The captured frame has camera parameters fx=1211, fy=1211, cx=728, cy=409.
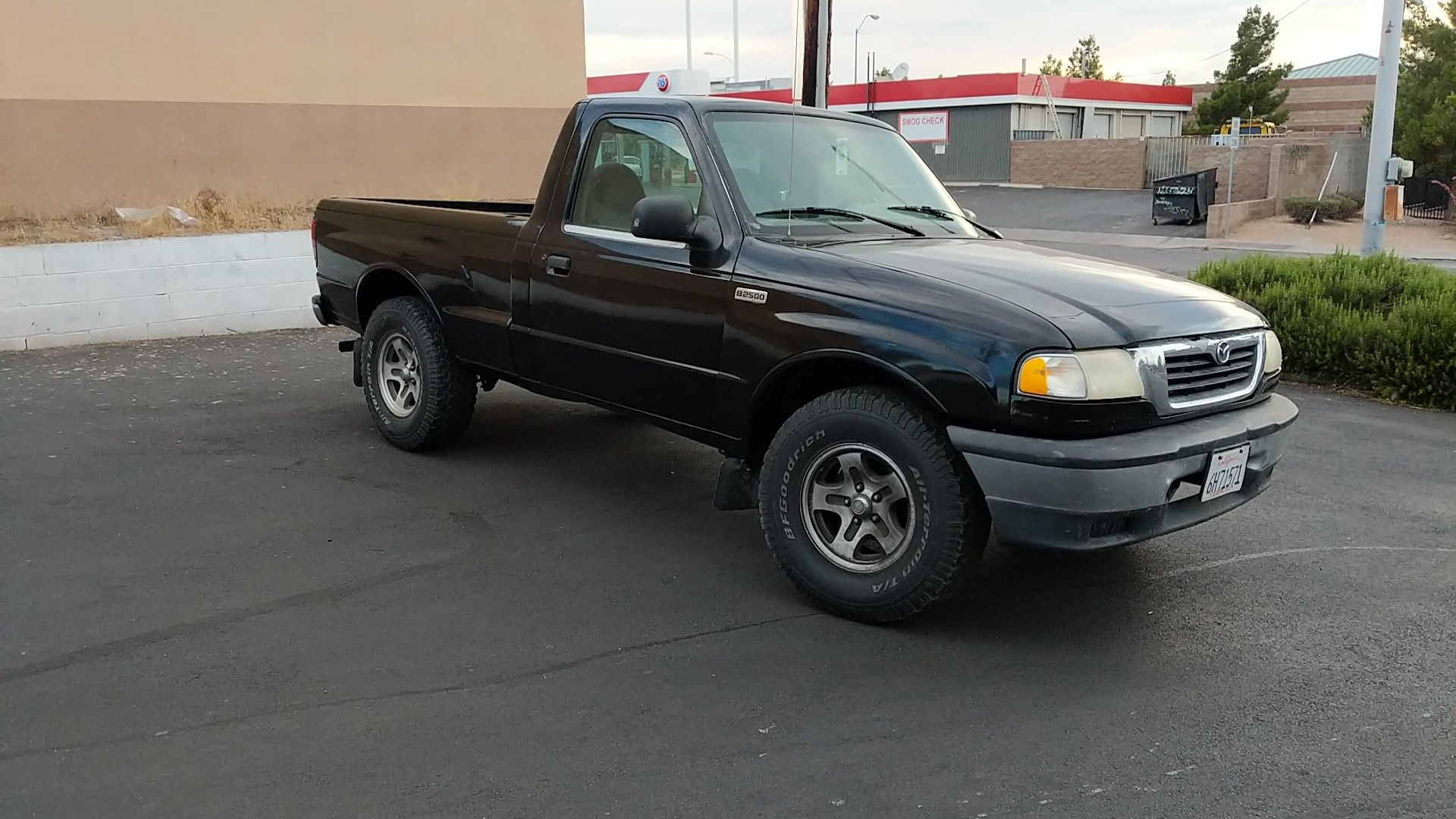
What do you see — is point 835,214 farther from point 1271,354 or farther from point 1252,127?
point 1252,127

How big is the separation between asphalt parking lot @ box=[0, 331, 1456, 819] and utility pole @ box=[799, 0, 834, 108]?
12.2m

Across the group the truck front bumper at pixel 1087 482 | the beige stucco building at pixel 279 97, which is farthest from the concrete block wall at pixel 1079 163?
the truck front bumper at pixel 1087 482

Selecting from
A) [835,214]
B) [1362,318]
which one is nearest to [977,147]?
[1362,318]

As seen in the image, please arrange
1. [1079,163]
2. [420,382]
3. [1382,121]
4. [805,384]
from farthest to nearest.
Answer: [1079,163] < [1382,121] < [420,382] < [805,384]

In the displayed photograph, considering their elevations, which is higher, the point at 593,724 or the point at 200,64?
the point at 200,64

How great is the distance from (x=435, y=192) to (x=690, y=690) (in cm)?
1357

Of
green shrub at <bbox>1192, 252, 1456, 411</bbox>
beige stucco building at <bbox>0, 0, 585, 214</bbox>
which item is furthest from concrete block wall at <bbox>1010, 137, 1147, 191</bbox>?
green shrub at <bbox>1192, 252, 1456, 411</bbox>

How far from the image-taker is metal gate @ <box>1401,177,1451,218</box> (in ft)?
98.8

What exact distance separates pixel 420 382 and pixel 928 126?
4737 centimetres

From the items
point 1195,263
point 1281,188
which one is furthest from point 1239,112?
point 1195,263

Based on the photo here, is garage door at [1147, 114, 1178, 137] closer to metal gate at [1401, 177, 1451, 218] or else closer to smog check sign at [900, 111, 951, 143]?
smog check sign at [900, 111, 951, 143]

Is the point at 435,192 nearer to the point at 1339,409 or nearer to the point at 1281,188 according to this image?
the point at 1339,409

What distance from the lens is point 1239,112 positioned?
52.1 meters

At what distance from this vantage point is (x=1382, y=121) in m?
14.7
